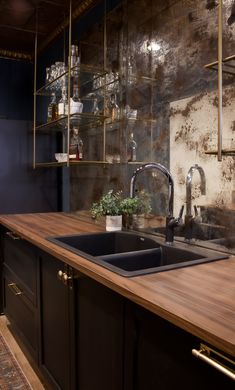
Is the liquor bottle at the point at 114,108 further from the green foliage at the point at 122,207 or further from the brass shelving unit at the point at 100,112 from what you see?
the green foliage at the point at 122,207

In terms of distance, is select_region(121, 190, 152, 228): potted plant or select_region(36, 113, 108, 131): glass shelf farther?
select_region(36, 113, 108, 131): glass shelf

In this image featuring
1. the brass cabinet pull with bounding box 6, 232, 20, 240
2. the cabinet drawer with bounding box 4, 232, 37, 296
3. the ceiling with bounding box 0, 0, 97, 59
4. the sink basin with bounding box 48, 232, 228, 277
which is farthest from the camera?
the ceiling with bounding box 0, 0, 97, 59

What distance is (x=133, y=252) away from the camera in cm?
154

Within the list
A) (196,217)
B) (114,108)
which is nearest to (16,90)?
(114,108)

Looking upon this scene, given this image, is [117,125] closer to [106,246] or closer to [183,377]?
[106,246]

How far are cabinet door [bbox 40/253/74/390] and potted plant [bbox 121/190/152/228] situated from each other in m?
0.55

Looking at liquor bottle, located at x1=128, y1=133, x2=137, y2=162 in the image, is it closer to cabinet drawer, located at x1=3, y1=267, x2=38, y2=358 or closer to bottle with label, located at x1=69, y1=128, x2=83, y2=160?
bottle with label, located at x1=69, y1=128, x2=83, y2=160

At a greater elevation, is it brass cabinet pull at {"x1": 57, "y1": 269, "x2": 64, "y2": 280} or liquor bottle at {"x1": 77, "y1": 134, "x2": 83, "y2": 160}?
liquor bottle at {"x1": 77, "y1": 134, "x2": 83, "y2": 160}

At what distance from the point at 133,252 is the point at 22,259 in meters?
0.89

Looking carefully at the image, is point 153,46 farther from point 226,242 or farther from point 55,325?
point 55,325

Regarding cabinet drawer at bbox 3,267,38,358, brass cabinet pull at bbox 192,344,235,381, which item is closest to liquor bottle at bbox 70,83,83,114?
cabinet drawer at bbox 3,267,38,358

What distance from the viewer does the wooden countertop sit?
814mm

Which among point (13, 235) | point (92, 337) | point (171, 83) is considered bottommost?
point (92, 337)

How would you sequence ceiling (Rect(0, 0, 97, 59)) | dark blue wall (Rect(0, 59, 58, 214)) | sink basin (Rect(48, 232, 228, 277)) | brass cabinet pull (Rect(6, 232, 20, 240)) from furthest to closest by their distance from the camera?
dark blue wall (Rect(0, 59, 58, 214))
ceiling (Rect(0, 0, 97, 59))
brass cabinet pull (Rect(6, 232, 20, 240))
sink basin (Rect(48, 232, 228, 277))
